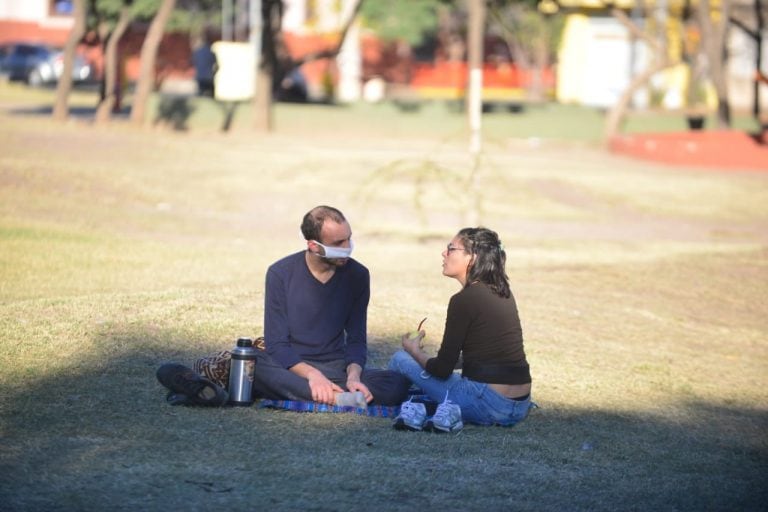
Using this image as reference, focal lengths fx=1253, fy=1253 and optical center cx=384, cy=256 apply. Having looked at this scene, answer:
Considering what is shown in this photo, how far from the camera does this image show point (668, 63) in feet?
96.0

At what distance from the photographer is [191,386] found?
23.2ft

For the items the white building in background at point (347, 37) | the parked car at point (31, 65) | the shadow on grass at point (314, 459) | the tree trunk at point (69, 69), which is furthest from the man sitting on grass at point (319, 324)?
the white building in background at point (347, 37)

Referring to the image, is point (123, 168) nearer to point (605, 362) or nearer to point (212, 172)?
point (212, 172)

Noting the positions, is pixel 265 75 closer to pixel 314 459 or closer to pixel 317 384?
pixel 317 384

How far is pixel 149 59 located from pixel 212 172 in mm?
4932

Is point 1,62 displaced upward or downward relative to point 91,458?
upward

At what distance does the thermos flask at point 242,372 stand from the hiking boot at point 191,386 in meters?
0.07

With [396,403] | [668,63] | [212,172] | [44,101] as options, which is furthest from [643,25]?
[396,403]

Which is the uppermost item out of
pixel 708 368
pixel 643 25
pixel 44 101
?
pixel 643 25

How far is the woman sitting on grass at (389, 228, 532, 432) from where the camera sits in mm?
7094

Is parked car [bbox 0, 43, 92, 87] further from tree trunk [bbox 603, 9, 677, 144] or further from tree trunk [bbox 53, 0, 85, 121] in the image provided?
tree trunk [bbox 603, 9, 677, 144]

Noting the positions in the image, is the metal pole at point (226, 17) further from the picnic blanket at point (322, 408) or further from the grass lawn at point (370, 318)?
the picnic blanket at point (322, 408)

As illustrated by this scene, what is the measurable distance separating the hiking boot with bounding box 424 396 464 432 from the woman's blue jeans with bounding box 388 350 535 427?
105 millimetres

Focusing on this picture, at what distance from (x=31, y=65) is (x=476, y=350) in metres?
42.0
